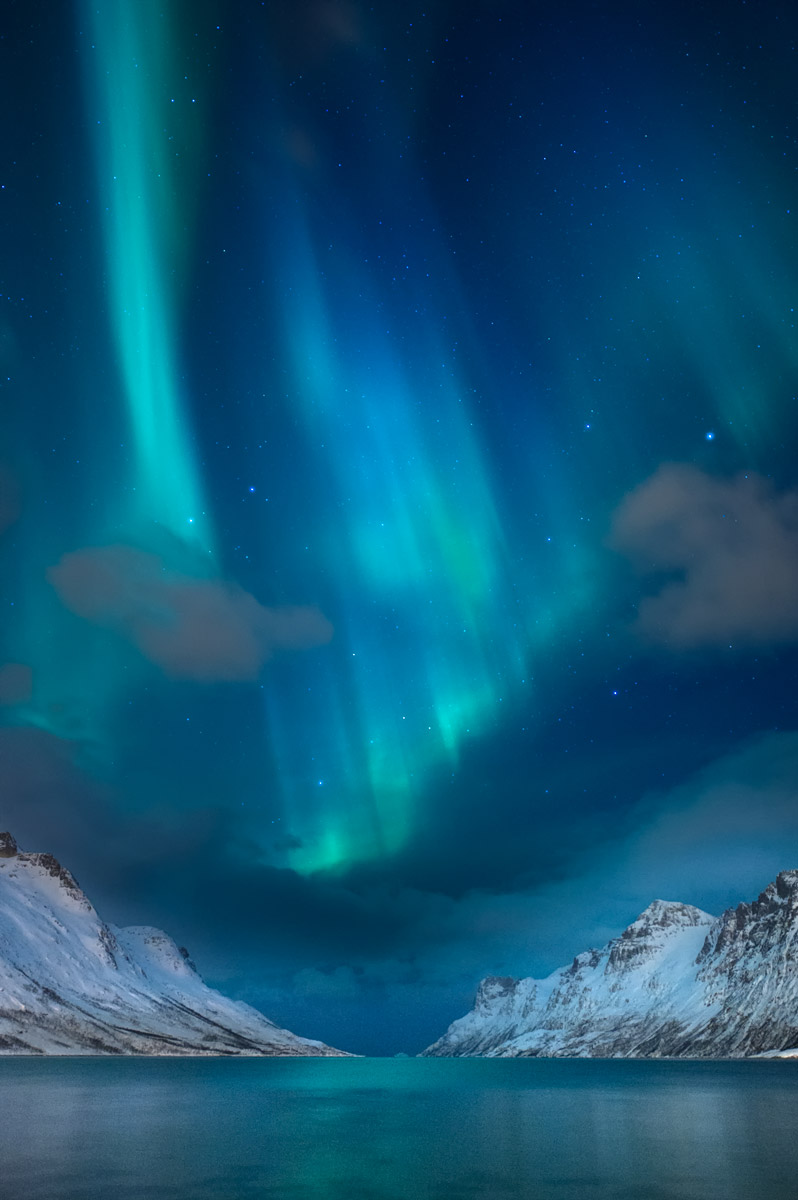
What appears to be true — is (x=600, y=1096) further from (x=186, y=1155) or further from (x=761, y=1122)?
(x=186, y=1155)

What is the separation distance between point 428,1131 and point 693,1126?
21.4m

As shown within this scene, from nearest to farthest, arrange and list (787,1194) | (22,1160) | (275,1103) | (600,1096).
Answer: (787,1194) < (22,1160) < (275,1103) < (600,1096)

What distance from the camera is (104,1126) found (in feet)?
210

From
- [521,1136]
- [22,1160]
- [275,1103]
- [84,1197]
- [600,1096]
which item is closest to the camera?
[84,1197]

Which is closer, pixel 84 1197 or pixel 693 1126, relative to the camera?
pixel 84 1197

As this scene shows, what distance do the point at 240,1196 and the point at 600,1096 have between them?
3988 inches

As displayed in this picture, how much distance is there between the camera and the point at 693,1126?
70125mm

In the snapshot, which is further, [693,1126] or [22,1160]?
[693,1126]

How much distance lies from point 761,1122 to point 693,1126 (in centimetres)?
838

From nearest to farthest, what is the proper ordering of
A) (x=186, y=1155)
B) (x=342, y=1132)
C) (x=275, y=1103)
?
1. (x=186, y=1155)
2. (x=342, y=1132)
3. (x=275, y=1103)

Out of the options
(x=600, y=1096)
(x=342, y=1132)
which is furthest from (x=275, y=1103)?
(x=600, y=1096)

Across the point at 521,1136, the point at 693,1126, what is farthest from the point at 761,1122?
the point at 521,1136

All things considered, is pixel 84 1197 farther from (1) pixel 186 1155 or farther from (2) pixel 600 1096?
(2) pixel 600 1096

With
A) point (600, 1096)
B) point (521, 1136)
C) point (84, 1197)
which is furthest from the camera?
point (600, 1096)
